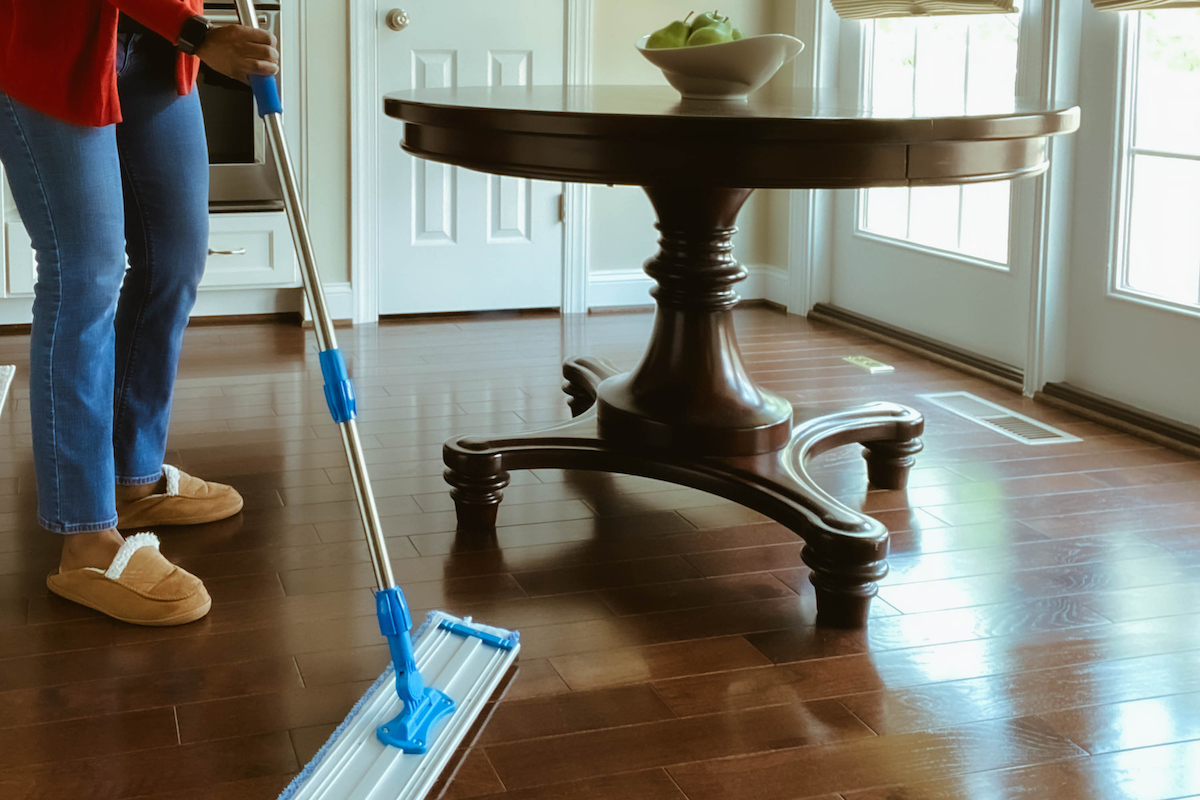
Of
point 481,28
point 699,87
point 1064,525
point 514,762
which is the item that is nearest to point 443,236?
point 481,28

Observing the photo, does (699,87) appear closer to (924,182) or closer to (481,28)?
(924,182)

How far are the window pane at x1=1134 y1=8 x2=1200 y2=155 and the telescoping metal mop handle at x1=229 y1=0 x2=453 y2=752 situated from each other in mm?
2099

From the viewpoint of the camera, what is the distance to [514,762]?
138cm

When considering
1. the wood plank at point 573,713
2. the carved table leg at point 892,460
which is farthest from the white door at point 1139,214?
the wood plank at point 573,713

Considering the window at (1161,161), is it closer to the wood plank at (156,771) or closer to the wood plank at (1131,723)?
the wood plank at (1131,723)

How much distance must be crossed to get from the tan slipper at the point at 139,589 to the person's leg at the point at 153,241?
0.31 m

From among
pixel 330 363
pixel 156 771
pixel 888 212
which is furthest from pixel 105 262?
pixel 888 212

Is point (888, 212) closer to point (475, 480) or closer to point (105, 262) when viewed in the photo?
point (475, 480)

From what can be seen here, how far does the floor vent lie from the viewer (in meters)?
2.75

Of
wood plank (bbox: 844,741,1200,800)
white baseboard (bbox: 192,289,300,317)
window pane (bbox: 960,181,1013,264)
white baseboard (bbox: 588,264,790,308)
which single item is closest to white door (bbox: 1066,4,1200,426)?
window pane (bbox: 960,181,1013,264)

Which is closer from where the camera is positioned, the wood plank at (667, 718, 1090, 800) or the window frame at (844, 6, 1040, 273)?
the wood plank at (667, 718, 1090, 800)

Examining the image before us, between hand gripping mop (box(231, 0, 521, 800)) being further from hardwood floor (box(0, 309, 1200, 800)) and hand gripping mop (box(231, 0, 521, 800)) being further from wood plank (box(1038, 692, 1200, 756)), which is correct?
wood plank (box(1038, 692, 1200, 756))

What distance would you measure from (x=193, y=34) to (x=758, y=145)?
716 mm

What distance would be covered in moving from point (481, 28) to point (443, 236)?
26.4 inches
